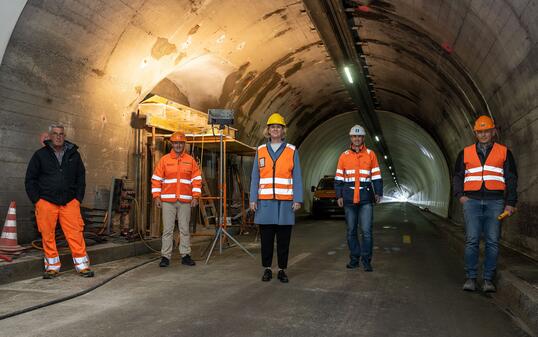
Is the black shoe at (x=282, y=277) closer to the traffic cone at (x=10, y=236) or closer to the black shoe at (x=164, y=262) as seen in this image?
the black shoe at (x=164, y=262)

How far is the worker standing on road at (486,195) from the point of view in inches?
213

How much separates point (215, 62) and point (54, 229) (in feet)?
21.8

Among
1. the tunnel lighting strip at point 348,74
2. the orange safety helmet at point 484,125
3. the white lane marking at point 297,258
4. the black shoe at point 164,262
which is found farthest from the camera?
the tunnel lighting strip at point 348,74

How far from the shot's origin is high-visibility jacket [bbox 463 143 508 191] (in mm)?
5445

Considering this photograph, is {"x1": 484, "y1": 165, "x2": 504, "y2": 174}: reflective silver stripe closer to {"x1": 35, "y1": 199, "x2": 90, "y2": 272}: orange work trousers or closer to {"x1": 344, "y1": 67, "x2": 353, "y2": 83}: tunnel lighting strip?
{"x1": 35, "y1": 199, "x2": 90, "y2": 272}: orange work trousers

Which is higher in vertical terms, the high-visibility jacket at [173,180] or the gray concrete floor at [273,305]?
the high-visibility jacket at [173,180]

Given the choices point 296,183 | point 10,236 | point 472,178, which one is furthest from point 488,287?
point 10,236

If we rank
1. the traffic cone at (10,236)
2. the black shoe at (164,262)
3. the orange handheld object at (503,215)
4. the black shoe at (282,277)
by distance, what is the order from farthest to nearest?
1. the black shoe at (164,262)
2. the traffic cone at (10,236)
3. the black shoe at (282,277)
4. the orange handheld object at (503,215)

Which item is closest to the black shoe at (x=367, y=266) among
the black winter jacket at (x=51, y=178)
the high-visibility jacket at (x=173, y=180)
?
the high-visibility jacket at (x=173, y=180)

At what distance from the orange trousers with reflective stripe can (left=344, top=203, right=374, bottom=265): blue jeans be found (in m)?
3.72

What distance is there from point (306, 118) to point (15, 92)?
1417 centimetres

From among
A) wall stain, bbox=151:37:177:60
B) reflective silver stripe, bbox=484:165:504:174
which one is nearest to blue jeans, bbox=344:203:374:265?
reflective silver stripe, bbox=484:165:504:174

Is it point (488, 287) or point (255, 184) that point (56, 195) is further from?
point (488, 287)

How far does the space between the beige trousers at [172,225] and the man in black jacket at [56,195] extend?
1316 mm
